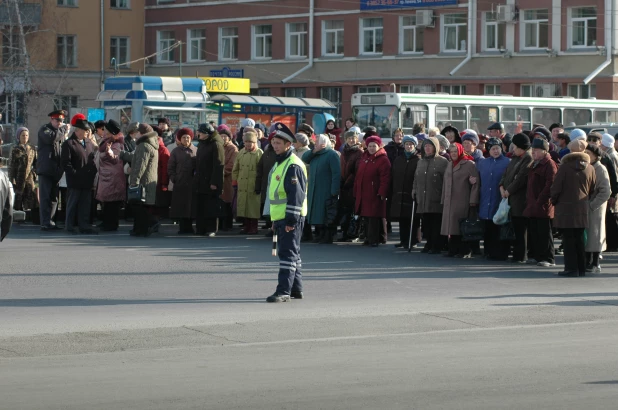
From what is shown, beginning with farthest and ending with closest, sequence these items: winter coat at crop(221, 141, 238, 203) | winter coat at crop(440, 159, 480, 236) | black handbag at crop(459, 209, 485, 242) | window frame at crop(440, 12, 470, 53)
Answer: window frame at crop(440, 12, 470, 53), winter coat at crop(221, 141, 238, 203), winter coat at crop(440, 159, 480, 236), black handbag at crop(459, 209, 485, 242)

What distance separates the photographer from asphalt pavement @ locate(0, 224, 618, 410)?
807cm

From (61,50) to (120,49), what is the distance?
12.0 feet

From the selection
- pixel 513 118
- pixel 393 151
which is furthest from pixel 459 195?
pixel 513 118

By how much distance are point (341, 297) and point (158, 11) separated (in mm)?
55426

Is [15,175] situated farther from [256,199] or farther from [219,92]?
[219,92]

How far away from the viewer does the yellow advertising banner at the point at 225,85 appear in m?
39.2

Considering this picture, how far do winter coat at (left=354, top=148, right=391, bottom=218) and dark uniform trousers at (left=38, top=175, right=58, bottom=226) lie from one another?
5738mm

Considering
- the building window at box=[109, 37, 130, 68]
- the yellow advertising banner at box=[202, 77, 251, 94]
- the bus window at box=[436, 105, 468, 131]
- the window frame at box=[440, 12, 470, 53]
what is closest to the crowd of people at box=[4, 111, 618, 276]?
the bus window at box=[436, 105, 468, 131]

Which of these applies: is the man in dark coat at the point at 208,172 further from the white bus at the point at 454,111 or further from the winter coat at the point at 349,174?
the white bus at the point at 454,111

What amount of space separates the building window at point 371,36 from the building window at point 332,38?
1298 millimetres

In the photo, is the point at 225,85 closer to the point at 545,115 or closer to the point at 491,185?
the point at 545,115

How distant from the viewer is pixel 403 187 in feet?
62.5

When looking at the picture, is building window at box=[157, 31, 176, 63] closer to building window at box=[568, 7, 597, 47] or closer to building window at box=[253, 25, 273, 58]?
building window at box=[253, 25, 273, 58]

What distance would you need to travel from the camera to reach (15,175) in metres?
22.0
